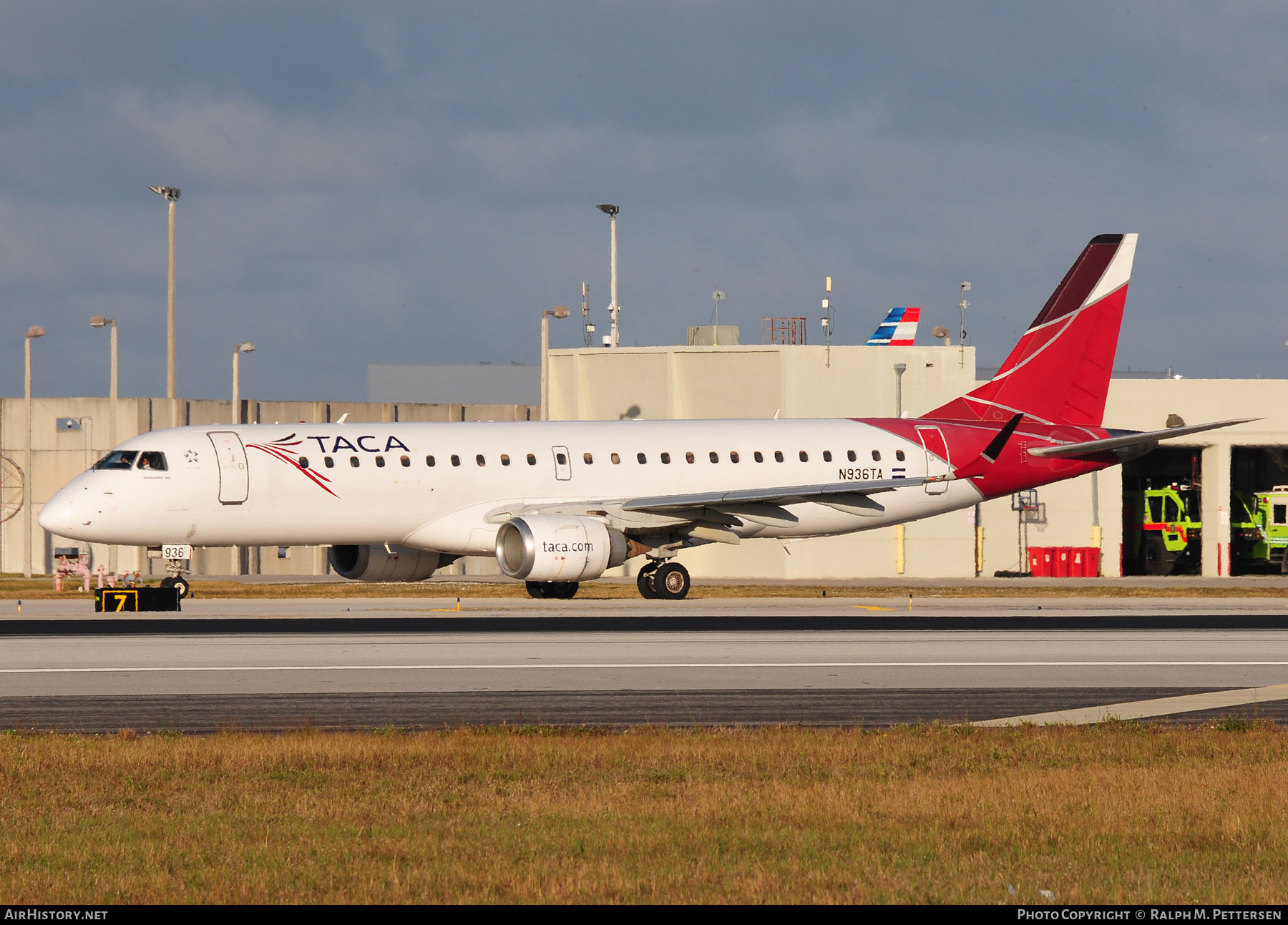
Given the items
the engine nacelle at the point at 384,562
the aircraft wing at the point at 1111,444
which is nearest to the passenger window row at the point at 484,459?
the engine nacelle at the point at 384,562

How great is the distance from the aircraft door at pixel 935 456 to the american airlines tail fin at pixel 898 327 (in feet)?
94.8

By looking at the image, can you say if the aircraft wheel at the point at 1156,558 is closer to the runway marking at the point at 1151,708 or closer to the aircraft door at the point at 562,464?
the aircraft door at the point at 562,464

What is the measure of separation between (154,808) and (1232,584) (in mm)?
44695

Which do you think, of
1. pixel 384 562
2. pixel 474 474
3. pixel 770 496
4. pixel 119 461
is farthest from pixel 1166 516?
pixel 119 461

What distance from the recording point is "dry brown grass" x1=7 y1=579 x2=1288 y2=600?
132 feet

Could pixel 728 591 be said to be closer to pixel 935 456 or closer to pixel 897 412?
pixel 935 456

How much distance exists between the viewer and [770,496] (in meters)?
35.2

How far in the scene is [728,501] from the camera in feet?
115

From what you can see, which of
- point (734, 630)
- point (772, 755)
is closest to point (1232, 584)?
point (734, 630)

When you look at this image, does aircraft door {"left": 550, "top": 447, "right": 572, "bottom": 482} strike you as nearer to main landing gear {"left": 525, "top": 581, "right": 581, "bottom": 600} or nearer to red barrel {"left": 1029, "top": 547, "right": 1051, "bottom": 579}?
main landing gear {"left": 525, "top": 581, "right": 581, "bottom": 600}

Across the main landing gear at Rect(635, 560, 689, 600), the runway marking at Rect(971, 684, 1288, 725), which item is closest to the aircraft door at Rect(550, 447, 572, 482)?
the main landing gear at Rect(635, 560, 689, 600)

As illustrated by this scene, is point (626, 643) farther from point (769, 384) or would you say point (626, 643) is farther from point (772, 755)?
point (769, 384)

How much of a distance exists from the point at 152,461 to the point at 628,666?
17.4 metres

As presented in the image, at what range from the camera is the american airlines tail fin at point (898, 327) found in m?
69.9
